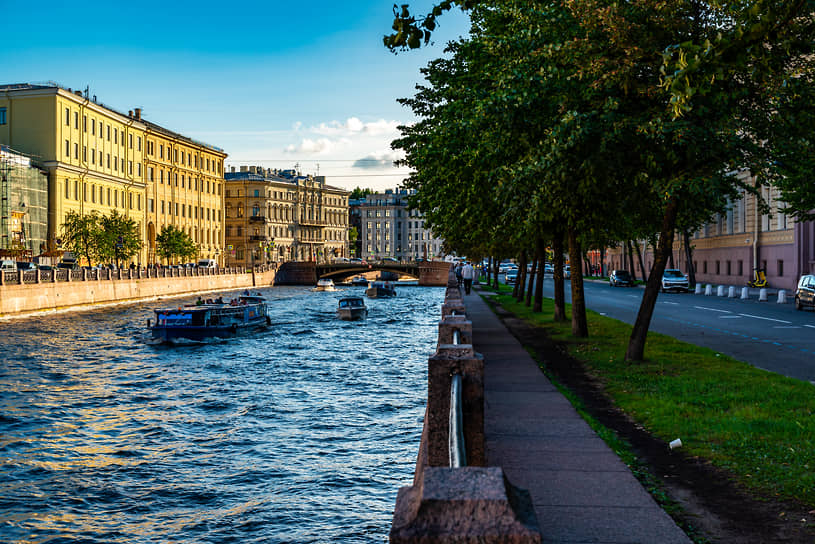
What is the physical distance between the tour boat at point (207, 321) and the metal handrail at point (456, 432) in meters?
32.8

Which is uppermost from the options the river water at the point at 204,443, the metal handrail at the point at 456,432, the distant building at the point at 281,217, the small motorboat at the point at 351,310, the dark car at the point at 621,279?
the distant building at the point at 281,217

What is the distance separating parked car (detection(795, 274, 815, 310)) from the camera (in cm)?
3459

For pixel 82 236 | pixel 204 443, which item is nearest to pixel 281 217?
pixel 82 236

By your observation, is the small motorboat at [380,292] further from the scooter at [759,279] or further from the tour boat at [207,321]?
the scooter at [759,279]

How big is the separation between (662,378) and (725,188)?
415cm

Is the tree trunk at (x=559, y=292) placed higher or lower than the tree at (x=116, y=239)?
lower

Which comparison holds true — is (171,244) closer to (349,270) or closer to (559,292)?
(349,270)

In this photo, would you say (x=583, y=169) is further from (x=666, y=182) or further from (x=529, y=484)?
(x=529, y=484)

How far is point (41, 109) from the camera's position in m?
80.8

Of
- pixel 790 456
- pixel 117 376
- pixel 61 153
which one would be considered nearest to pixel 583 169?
pixel 790 456

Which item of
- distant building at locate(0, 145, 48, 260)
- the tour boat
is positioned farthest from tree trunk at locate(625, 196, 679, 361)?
distant building at locate(0, 145, 48, 260)

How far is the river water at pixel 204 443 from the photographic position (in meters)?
11.3

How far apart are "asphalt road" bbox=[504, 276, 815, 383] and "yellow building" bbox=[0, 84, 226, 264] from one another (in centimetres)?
6316

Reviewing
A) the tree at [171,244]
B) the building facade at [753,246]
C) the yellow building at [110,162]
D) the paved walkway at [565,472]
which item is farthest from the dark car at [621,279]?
the paved walkway at [565,472]
